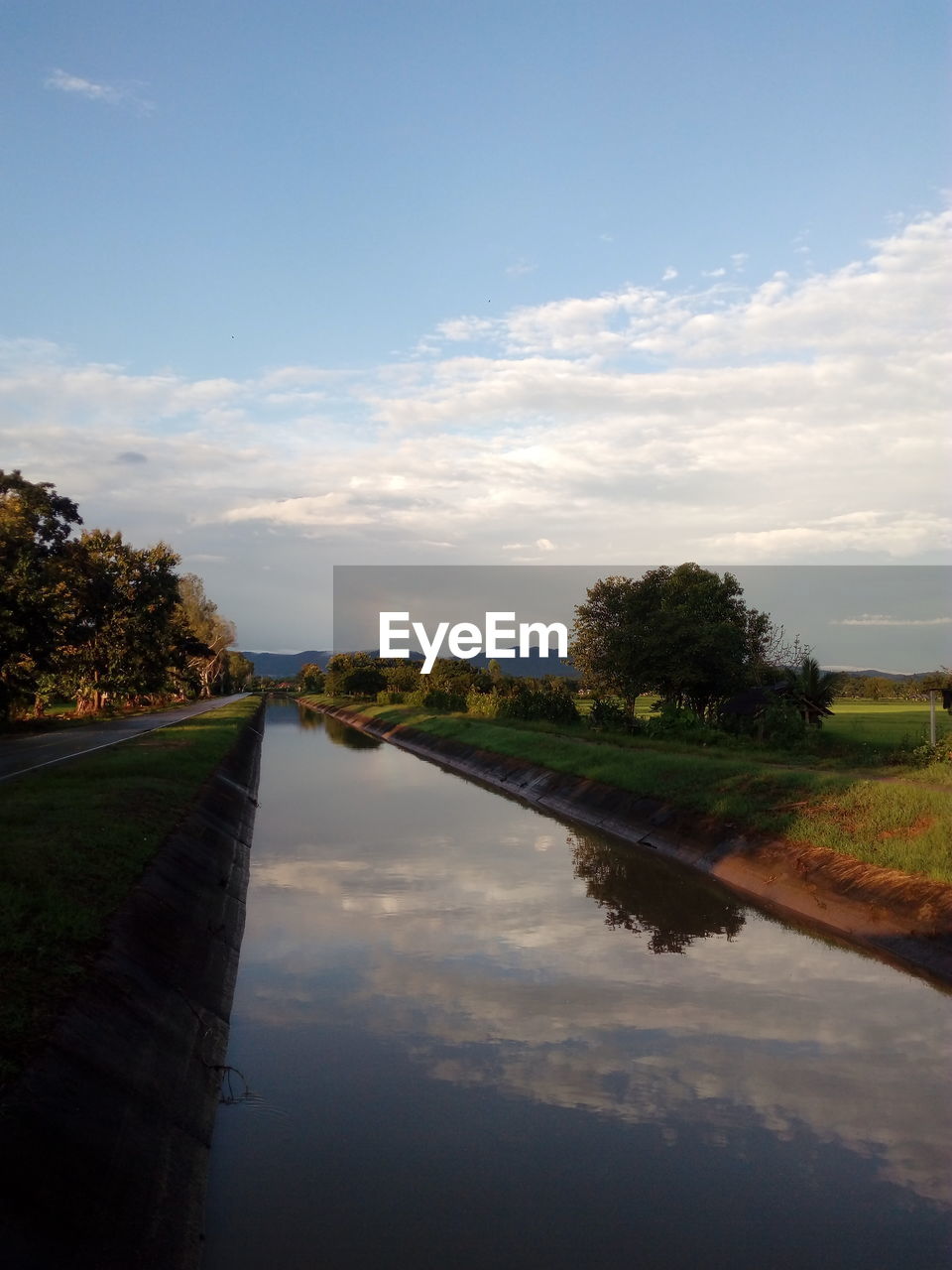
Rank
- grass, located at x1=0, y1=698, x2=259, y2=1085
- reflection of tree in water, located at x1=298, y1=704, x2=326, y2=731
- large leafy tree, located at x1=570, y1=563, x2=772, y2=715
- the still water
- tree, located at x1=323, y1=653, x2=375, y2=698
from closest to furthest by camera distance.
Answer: the still water → grass, located at x1=0, y1=698, x2=259, y2=1085 → large leafy tree, located at x1=570, y1=563, x2=772, y2=715 → reflection of tree in water, located at x1=298, y1=704, x2=326, y2=731 → tree, located at x1=323, y1=653, x2=375, y2=698

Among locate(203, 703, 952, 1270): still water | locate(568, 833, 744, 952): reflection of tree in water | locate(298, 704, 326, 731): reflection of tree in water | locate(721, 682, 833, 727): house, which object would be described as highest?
locate(721, 682, 833, 727): house

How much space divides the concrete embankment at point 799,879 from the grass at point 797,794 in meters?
0.30

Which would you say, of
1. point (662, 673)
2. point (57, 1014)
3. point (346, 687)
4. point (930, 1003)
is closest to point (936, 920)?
point (930, 1003)

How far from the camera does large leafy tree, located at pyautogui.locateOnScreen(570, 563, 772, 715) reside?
41.8 meters

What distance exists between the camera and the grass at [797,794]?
16922 millimetres

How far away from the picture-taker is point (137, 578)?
54.1m

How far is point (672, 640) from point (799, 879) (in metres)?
24.3

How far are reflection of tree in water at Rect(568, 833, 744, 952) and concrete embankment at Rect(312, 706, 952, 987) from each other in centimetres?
88

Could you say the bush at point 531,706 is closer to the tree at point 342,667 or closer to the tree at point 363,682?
the tree at point 363,682

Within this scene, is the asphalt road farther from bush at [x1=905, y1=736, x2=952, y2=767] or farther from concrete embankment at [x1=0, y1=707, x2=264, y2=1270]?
bush at [x1=905, y1=736, x2=952, y2=767]

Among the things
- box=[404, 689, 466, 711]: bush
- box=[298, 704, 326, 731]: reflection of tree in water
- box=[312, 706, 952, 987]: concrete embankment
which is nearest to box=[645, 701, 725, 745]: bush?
box=[312, 706, 952, 987]: concrete embankment

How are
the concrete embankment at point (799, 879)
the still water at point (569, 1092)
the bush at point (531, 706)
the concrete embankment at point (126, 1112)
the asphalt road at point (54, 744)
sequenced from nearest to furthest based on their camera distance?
the concrete embankment at point (126, 1112), the still water at point (569, 1092), the concrete embankment at point (799, 879), the asphalt road at point (54, 744), the bush at point (531, 706)

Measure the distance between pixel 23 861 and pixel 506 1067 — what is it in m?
6.70

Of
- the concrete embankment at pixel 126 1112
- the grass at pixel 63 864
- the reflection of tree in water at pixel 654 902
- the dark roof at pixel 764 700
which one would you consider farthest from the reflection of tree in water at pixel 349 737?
the concrete embankment at pixel 126 1112
